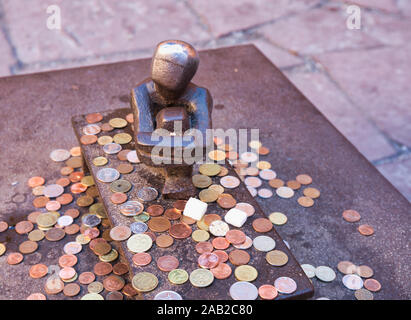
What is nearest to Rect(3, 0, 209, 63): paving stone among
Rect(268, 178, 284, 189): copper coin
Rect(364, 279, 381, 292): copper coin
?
Rect(268, 178, 284, 189): copper coin

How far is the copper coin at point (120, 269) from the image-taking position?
1331 mm

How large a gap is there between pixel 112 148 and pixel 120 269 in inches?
13.2

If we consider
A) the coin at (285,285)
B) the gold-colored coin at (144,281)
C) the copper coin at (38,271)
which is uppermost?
the gold-colored coin at (144,281)

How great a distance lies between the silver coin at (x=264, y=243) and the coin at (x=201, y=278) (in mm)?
136

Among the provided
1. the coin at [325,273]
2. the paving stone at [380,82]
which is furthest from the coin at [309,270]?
the paving stone at [380,82]

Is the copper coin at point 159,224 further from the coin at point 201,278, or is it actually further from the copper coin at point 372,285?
the copper coin at point 372,285

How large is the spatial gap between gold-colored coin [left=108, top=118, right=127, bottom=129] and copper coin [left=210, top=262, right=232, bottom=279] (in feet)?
1.88

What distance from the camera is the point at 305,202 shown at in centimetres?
161

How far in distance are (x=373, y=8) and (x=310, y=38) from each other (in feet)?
2.14

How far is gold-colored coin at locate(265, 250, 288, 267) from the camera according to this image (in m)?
1.19

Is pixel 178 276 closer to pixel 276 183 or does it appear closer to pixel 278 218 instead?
pixel 278 218

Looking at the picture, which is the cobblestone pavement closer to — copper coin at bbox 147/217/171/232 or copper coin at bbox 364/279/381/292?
copper coin at bbox 364/279/381/292

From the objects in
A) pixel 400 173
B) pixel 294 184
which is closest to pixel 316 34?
pixel 400 173
